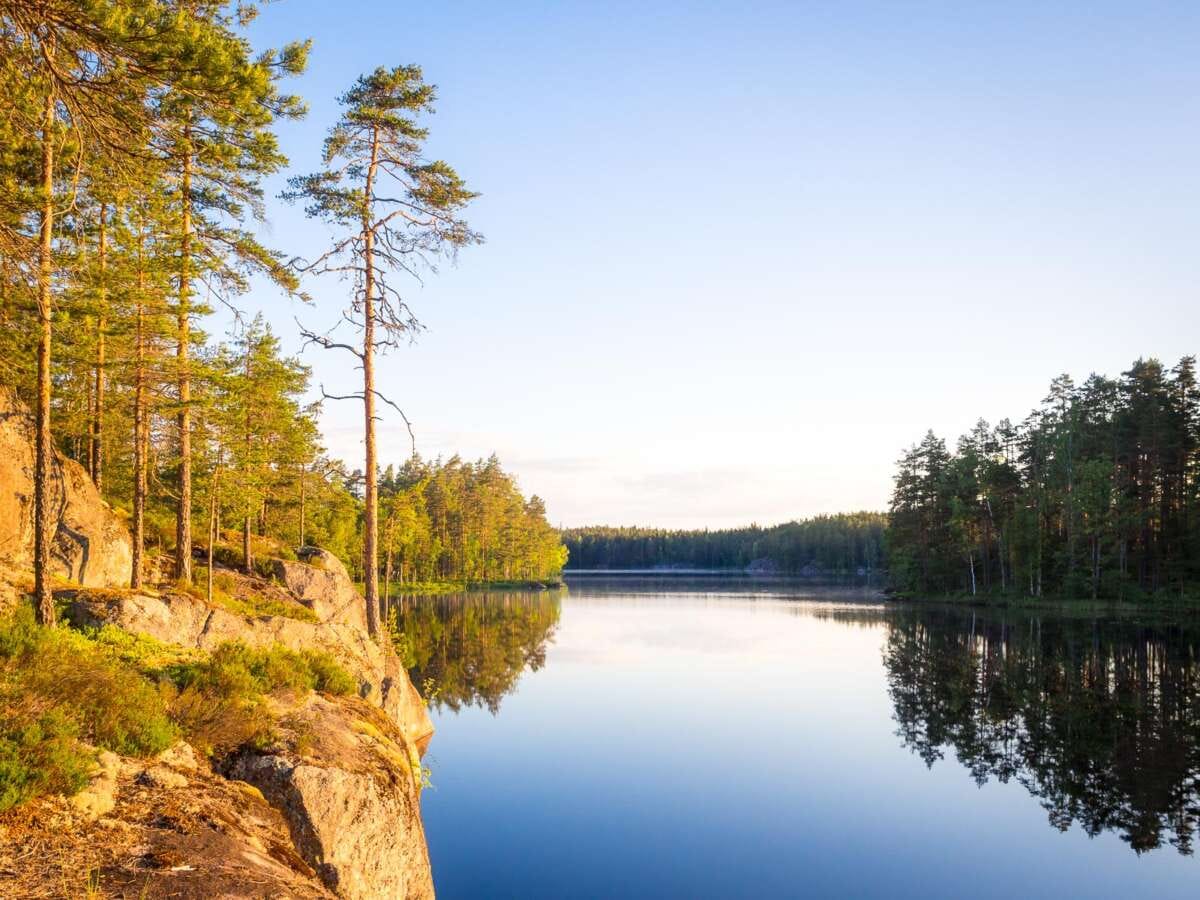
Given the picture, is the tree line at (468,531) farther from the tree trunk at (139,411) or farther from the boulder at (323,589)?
the tree trunk at (139,411)

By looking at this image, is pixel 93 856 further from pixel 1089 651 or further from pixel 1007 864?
pixel 1089 651

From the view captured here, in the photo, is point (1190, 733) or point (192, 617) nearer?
point (192, 617)

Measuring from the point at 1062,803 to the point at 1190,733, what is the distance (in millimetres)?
7659

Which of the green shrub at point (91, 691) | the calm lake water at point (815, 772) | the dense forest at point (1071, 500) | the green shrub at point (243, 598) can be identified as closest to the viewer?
the green shrub at point (91, 691)

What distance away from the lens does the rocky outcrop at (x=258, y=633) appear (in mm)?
13016

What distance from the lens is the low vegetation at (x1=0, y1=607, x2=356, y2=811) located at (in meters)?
6.65

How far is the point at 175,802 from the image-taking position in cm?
734

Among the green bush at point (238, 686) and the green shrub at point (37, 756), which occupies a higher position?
the green shrub at point (37, 756)

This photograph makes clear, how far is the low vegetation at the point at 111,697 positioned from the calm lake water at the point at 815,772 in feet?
16.2

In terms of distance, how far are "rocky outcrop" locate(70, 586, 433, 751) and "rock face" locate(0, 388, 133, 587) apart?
4499mm

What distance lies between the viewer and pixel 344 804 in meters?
9.15

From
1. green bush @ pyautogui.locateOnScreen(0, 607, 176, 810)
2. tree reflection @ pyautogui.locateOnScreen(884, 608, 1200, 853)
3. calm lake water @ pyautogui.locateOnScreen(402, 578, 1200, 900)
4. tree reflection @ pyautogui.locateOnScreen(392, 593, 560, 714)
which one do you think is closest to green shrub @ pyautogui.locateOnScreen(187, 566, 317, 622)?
tree reflection @ pyautogui.locateOnScreen(392, 593, 560, 714)

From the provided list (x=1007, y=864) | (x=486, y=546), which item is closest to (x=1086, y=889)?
(x=1007, y=864)

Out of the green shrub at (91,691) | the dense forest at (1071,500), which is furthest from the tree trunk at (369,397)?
the dense forest at (1071,500)
